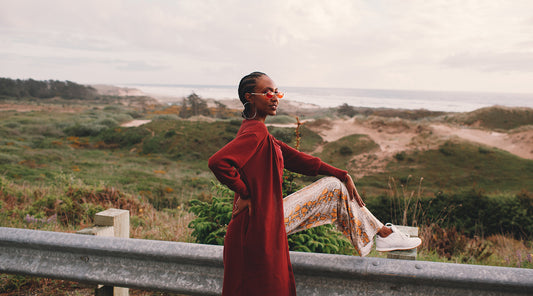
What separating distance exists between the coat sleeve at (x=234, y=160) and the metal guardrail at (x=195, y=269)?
596 mm

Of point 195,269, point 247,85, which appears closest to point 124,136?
point 195,269

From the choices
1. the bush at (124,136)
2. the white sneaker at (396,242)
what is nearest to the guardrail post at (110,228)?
the white sneaker at (396,242)

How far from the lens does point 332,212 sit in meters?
2.39

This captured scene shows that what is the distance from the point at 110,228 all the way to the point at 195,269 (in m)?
0.91

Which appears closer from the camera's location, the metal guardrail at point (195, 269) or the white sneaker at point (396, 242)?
the metal guardrail at point (195, 269)

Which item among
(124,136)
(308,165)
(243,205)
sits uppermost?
(308,165)

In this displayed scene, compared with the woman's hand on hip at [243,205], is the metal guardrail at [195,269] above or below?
below

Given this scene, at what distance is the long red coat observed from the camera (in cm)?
Result: 199

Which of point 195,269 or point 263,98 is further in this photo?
point 195,269

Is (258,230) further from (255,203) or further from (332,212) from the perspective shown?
(332,212)

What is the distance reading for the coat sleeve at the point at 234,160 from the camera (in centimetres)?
186

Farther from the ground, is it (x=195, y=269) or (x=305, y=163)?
(x=305, y=163)

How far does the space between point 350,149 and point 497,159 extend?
312 inches

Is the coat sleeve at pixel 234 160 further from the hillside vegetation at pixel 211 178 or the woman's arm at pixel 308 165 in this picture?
the hillside vegetation at pixel 211 178
